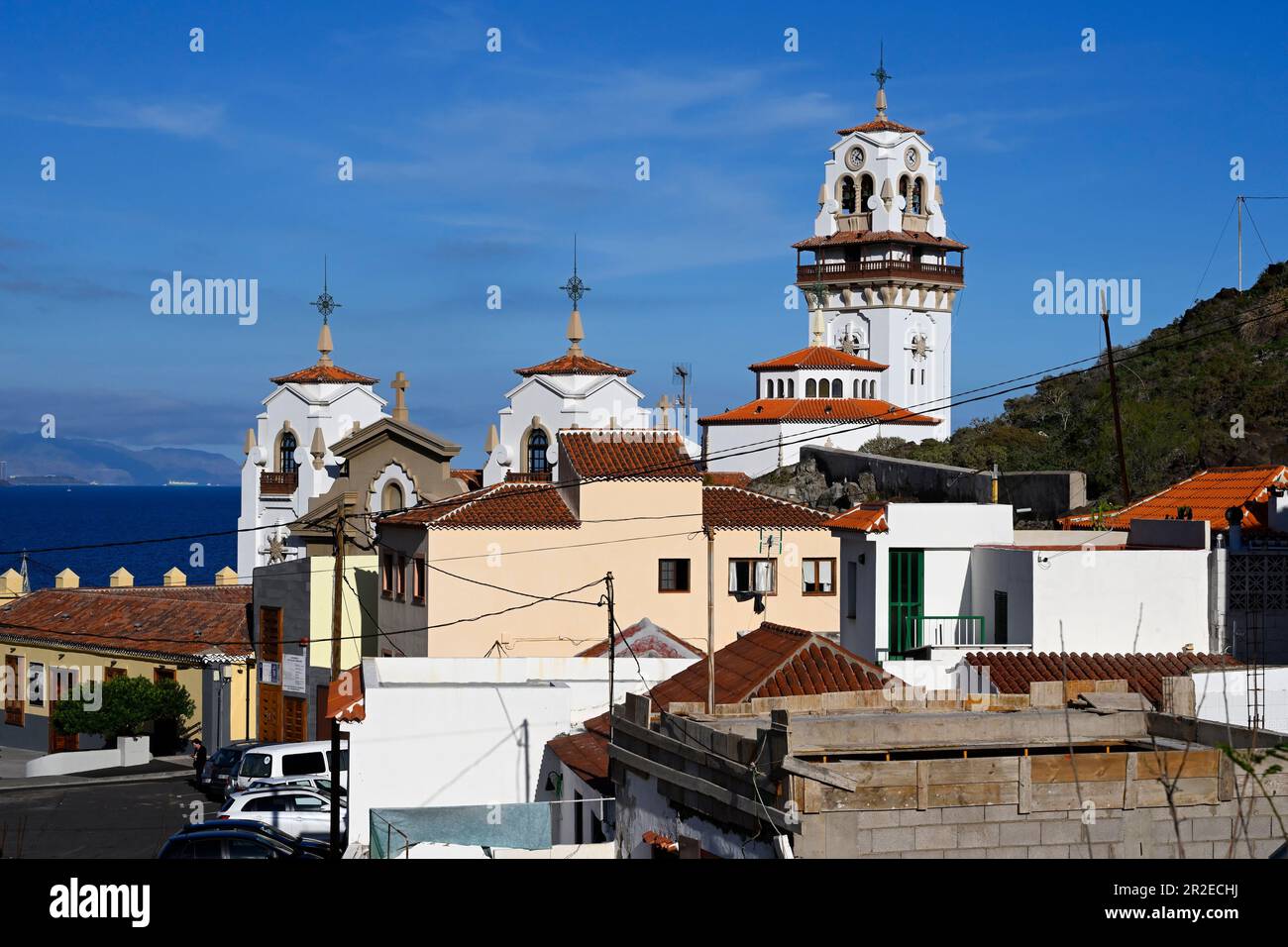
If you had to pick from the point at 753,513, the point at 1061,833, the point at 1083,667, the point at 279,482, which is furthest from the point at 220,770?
the point at 279,482

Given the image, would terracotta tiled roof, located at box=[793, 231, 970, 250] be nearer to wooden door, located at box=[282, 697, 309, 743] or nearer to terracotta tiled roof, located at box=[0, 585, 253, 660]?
terracotta tiled roof, located at box=[0, 585, 253, 660]

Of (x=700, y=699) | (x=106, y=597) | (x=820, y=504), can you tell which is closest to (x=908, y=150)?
(x=820, y=504)

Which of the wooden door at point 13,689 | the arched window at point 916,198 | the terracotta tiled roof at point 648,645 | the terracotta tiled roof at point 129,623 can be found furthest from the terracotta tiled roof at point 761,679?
the arched window at point 916,198

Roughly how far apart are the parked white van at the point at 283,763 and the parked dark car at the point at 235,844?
7444 mm

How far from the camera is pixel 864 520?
1177 inches

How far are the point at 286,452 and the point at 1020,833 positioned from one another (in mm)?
62935

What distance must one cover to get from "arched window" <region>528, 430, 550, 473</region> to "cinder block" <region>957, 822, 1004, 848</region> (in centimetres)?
5335

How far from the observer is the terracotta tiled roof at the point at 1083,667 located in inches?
906

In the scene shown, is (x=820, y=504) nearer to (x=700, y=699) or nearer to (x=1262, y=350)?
(x=1262, y=350)

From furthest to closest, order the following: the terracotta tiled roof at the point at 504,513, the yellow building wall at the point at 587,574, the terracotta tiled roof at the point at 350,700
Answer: the terracotta tiled roof at the point at 504,513 < the yellow building wall at the point at 587,574 < the terracotta tiled roof at the point at 350,700

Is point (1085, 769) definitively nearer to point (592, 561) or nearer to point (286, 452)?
point (592, 561)

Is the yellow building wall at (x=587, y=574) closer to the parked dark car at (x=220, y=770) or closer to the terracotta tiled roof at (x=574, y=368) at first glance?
the parked dark car at (x=220, y=770)

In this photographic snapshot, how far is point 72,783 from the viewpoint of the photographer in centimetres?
3428

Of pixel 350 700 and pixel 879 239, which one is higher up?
pixel 879 239
